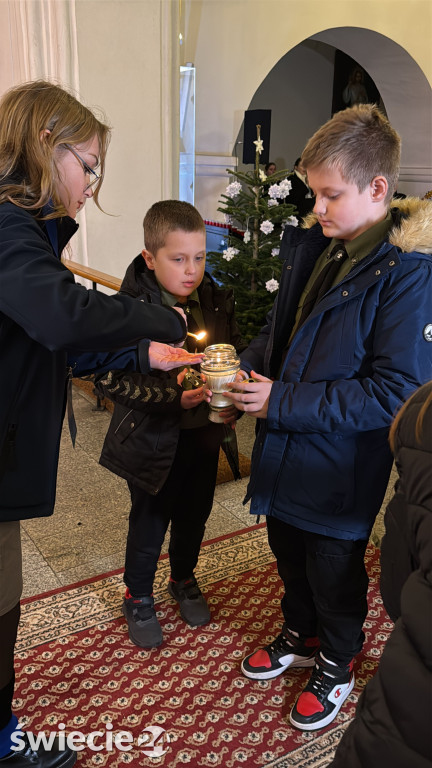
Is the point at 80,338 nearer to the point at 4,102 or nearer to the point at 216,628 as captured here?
the point at 4,102

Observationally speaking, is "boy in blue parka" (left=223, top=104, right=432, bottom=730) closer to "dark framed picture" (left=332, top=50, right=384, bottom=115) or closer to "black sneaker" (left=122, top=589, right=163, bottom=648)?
"black sneaker" (left=122, top=589, right=163, bottom=648)

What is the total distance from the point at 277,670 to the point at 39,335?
1.51m

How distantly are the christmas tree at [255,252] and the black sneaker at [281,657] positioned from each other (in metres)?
3.44

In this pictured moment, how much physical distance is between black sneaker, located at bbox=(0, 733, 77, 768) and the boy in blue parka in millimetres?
688

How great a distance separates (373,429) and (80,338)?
2.94ft

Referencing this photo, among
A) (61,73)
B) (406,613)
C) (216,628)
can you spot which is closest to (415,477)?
(406,613)

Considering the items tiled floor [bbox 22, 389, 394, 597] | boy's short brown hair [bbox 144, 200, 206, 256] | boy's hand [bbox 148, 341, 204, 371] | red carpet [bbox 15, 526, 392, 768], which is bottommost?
tiled floor [bbox 22, 389, 394, 597]

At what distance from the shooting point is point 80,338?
4.38 ft

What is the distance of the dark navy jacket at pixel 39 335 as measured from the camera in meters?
1.29

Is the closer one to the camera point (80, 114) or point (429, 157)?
point (80, 114)

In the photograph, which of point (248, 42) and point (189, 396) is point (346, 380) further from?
point (248, 42)

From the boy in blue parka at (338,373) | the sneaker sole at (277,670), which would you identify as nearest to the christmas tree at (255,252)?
the boy in blue parka at (338,373)

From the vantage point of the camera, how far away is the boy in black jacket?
210cm

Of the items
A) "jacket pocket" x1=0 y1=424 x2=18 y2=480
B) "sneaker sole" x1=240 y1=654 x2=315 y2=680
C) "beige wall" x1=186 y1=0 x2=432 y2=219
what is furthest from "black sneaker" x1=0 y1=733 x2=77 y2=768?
"beige wall" x1=186 y1=0 x2=432 y2=219
